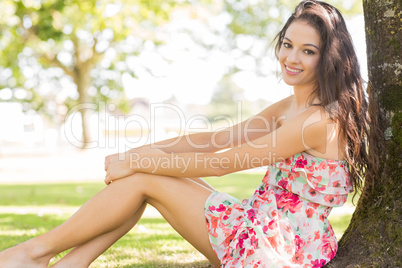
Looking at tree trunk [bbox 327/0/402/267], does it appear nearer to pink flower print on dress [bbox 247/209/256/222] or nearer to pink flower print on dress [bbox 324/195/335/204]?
pink flower print on dress [bbox 324/195/335/204]

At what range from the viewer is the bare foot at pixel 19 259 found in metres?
2.36

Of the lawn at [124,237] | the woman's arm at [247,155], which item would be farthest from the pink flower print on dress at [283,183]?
the lawn at [124,237]

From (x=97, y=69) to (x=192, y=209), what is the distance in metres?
19.0

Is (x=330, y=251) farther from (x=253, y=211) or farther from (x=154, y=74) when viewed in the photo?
(x=154, y=74)

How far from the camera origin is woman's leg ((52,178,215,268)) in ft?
8.14

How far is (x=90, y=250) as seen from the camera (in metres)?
2.52

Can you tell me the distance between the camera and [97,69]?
2064cm

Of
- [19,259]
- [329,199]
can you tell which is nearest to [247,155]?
[329,199]

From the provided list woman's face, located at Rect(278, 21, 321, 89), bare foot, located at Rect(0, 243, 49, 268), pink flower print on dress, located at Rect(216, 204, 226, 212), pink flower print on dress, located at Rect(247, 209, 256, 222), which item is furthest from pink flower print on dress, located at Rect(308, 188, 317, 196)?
bare foot, located at Rect(0, 243, 49, 268)

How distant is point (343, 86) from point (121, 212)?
127cm

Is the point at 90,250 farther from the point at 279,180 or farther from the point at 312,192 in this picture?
Answer: the point at 312,192

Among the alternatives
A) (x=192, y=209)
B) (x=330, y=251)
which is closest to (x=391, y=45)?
(x=330, y=251)

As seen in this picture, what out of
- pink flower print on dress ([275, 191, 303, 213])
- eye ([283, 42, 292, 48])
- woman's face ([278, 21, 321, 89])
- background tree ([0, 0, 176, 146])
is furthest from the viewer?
background tree ([0, 0, 176, 146])

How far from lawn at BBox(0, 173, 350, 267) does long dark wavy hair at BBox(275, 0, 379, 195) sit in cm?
115
